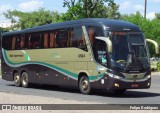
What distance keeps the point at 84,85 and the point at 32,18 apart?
264 ft

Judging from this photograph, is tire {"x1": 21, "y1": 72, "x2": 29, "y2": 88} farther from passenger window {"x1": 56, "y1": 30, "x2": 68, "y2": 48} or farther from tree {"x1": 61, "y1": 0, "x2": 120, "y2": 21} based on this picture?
tree {"x1": 61, "y1": 0, "x2": 120, "y2": 21}

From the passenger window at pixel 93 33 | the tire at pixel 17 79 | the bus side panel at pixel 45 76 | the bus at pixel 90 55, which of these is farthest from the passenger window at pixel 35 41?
the passenger window at pixel 93 33

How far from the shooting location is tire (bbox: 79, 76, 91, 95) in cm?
2103

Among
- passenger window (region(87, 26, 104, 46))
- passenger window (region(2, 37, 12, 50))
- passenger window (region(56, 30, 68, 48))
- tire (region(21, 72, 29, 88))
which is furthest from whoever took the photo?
passenger window (region(2, 37, 12, 50))

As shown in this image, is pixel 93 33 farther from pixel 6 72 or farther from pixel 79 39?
pixel 6 72

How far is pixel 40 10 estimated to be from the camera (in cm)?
10438

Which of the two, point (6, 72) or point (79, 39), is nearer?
point (79, 39)

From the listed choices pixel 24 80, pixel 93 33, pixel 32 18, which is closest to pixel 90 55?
pixel 93 33

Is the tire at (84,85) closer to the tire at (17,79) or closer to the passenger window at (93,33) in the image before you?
the passenger window at (93,33)

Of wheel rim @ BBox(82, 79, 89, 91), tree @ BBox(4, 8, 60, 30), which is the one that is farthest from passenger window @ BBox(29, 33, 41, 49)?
tree @ BBox(4, 8, 60, 30)

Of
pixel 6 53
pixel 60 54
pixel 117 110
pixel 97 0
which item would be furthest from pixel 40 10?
pixel 117 110

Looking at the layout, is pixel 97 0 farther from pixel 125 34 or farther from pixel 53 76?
pixel 125 34

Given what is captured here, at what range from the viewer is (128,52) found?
19688 mm

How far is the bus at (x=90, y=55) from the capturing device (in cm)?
1958
